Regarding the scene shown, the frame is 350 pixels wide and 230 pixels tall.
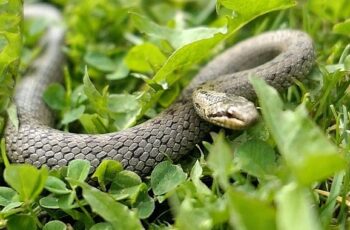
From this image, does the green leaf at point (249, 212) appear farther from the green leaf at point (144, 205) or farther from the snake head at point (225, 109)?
the snake head at point (225, 109)

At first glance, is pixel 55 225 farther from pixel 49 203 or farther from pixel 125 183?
pixel 125 183

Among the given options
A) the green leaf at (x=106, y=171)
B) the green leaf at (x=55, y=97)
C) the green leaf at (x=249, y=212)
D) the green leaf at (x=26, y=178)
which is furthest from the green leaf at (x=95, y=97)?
the green leaf at (x=249, y=212)

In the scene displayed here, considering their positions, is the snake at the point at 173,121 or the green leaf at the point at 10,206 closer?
the green leaf at the point at 10,206

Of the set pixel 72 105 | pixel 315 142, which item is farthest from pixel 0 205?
pixel 315 142

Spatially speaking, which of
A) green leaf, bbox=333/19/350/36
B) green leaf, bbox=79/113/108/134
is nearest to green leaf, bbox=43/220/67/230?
green leaf, bbox=79/113/108/134

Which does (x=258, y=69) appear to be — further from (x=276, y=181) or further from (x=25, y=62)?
(x=25, y=62)
